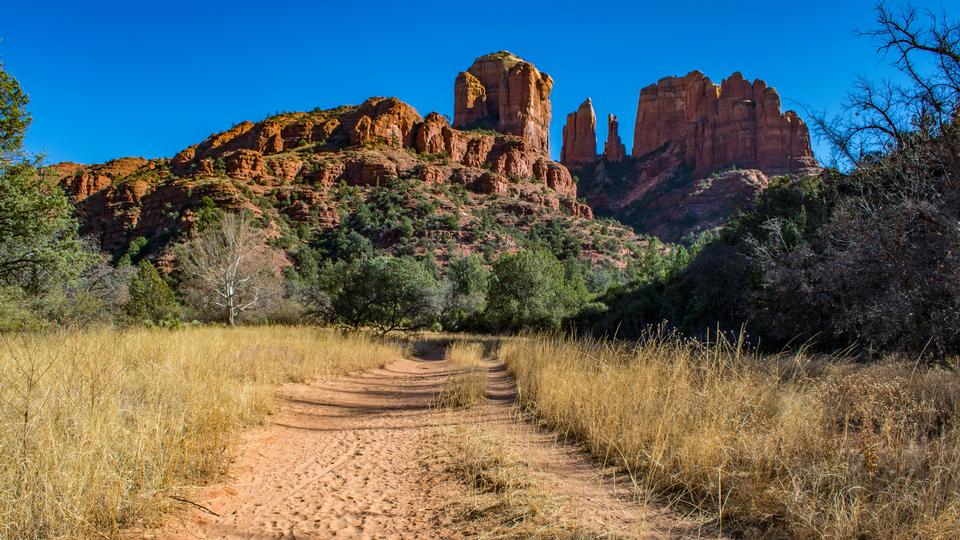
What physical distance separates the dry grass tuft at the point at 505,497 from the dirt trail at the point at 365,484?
12 cm

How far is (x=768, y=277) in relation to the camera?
996 cm

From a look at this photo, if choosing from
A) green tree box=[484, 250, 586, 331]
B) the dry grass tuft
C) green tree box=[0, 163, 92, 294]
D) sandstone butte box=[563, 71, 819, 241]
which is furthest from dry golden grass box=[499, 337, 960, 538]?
sandstone butte box=[563, 71, 819, 241]

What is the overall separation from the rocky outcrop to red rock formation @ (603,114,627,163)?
20347 millimetres

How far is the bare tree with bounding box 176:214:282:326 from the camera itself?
64.1 ft

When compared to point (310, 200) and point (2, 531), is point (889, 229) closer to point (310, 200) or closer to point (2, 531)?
point (2, 531)

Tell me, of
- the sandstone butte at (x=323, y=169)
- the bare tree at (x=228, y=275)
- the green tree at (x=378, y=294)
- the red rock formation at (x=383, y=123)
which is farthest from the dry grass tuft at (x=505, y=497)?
the red rock formation at (x=383, y=123)

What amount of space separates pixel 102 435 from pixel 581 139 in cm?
12618

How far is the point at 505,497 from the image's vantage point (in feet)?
8.69

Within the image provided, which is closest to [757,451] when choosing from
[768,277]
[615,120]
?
[768,277]

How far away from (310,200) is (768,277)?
2157 inches

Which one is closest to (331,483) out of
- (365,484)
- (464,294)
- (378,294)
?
(365,484)

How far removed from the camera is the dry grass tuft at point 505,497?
2.28m

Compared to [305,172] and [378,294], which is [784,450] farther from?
[305,172]

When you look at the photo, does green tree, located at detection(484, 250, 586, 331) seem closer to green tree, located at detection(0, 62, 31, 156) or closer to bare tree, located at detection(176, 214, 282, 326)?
bare tree, located at detection(176, 214, 282, 326)
